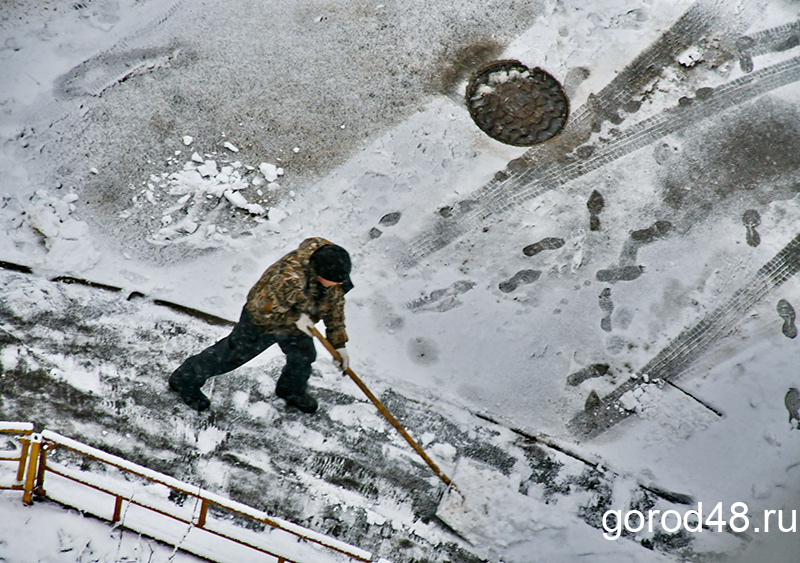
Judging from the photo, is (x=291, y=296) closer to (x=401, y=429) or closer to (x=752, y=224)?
(x=401, y=429)

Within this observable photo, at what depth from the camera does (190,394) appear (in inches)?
156

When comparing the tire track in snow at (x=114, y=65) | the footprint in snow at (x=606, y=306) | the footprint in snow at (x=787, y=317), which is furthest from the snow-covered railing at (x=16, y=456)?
the footprint in snow at (x=787, y=317)

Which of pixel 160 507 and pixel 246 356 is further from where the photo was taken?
pixel 246 356

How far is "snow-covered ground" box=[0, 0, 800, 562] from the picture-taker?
4172mm

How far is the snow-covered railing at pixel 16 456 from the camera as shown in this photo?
118 inches

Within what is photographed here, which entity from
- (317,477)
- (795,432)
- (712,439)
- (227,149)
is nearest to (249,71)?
(227,149)

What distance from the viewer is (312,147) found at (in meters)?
4.82

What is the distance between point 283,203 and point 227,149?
1.99 ft

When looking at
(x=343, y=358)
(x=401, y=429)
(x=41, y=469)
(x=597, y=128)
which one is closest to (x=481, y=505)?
(x=401, y=429)

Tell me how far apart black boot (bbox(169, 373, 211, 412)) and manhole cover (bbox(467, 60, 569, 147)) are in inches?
110

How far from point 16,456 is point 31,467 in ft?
0.85

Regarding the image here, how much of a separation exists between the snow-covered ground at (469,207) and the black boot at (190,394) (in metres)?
0.15

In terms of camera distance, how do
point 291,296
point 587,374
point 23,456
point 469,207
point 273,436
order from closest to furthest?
point 23,456 → point 291,296 → point 273,436 → point 587,374 → point 469,207

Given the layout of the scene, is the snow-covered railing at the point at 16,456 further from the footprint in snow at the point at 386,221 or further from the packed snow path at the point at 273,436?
the footprint in snow at the point at 386,221
